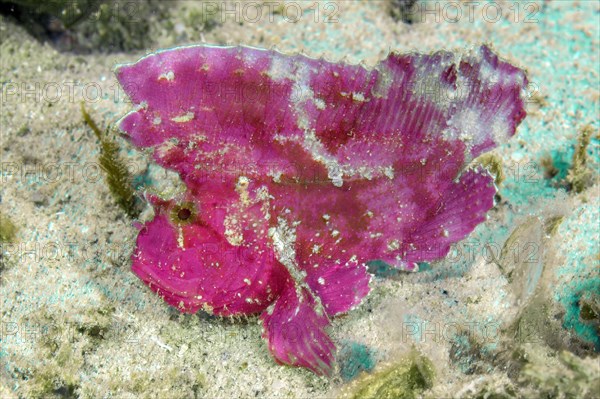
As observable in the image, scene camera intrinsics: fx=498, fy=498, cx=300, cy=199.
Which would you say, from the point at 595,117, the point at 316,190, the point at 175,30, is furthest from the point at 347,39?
the point at 316,190

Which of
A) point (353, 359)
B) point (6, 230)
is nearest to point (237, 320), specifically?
point (353, 359)

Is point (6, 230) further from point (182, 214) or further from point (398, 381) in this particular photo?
point (398, 381)

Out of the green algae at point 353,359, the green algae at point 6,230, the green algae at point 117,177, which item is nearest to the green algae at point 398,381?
the green algae at point 353,359

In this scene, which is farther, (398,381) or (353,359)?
(353,359)

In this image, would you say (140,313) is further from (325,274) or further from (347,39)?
(347,39)

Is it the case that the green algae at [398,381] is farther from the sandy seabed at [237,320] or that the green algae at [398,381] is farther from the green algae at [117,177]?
the green algae at [117,177]

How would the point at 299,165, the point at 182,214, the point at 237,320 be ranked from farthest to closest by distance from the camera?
the point at 237,320 < the point at 299,165 < the point at 182,214

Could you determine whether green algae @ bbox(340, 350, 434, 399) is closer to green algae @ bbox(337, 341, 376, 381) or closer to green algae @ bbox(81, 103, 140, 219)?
green algae @ bbox(337, 341, 376, 381)
